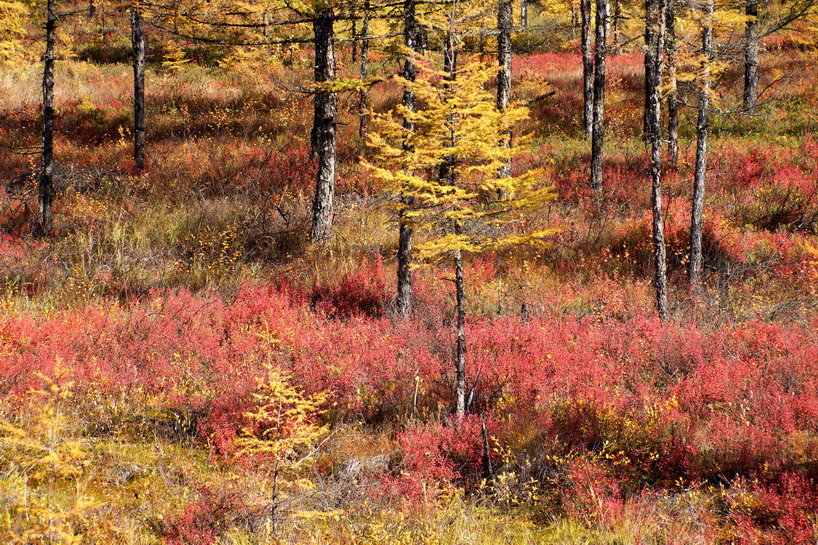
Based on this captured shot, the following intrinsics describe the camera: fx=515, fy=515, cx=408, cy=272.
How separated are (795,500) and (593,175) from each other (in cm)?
1234

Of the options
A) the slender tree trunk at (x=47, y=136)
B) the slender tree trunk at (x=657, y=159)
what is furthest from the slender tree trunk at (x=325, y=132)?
the slender tree trunk at (x=47, y=136)

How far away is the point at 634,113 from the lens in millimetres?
21547

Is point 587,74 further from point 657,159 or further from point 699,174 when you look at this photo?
point 657,159

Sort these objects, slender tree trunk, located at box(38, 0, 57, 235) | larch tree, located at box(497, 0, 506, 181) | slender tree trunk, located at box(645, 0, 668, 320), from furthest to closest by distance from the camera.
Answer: larch tree, located at box(497, 0, 506, 181) → slender tree trunk, located at box(38, 0, 57, 235) → slender tree trunk, located at box(645, 0, 668, 320)

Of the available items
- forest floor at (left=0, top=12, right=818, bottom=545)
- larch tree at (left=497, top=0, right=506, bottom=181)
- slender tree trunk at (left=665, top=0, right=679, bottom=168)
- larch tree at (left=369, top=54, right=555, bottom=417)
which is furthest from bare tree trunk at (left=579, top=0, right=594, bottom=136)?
larch tree at (left=369, top=54, right=555, bottom=417)

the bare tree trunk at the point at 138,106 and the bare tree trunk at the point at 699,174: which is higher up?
the bare tree trunk at the point at 138,106

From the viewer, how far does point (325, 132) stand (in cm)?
1168

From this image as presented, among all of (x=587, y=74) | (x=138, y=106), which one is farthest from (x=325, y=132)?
(x=587, y=74)

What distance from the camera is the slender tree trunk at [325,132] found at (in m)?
11.3

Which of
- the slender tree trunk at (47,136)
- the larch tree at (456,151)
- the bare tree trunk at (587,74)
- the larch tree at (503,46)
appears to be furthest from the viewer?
the bare tree trunk at (587,74)

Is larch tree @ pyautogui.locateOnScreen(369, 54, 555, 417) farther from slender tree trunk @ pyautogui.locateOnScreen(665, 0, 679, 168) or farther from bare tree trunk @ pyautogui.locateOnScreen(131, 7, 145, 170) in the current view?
bare tree trunk @ pyautogui.locateOnScreen(131, 7, 145, 170)

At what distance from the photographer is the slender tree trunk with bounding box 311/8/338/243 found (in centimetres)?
1127

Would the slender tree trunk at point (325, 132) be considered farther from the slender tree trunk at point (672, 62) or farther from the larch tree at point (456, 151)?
the slender tree trunk at point (672, 62)

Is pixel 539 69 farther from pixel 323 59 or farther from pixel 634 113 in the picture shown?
pixel 323 59
